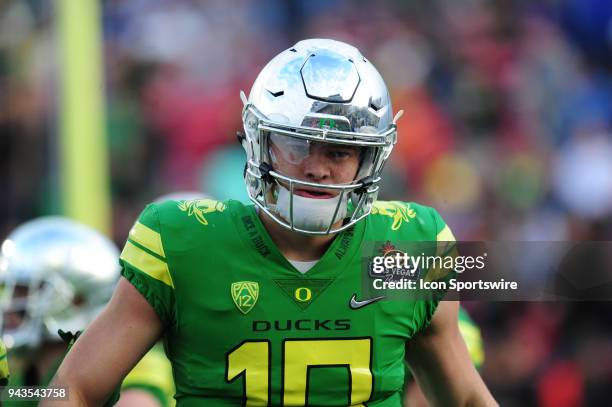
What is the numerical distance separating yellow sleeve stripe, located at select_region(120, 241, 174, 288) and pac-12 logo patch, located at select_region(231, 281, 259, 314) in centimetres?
16

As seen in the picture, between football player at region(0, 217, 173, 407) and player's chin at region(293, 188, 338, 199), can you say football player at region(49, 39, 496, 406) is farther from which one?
football player at region(0, 217, 173, 407)

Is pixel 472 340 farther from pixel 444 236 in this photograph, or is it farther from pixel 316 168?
→ pixel 316 168

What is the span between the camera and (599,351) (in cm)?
687

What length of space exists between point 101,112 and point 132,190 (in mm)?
654

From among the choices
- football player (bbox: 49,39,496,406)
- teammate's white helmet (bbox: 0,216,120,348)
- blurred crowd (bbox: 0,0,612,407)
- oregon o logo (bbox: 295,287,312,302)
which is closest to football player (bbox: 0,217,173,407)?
teammate's white helmet (bbox: 0,216,120,348)

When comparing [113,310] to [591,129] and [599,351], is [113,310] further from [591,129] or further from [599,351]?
[591,129]

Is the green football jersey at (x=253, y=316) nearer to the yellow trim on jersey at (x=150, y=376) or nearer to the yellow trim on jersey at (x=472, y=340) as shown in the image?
the yellow trim on jersey at (x=150, y=376)

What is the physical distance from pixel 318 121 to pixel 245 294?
18.9 inches

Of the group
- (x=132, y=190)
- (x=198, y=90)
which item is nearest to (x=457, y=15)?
(x=198, y=90)

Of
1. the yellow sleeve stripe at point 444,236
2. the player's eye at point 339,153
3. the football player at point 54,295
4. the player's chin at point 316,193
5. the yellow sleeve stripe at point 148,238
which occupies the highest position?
the player's eye at point 339,153

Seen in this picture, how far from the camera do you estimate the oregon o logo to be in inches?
117

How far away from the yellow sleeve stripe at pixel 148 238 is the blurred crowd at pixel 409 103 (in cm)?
440

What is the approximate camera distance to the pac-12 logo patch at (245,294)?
2.93m

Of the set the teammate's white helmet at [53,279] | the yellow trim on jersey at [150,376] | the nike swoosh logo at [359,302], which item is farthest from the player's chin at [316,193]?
the teammate's white helmet at [53,279]
